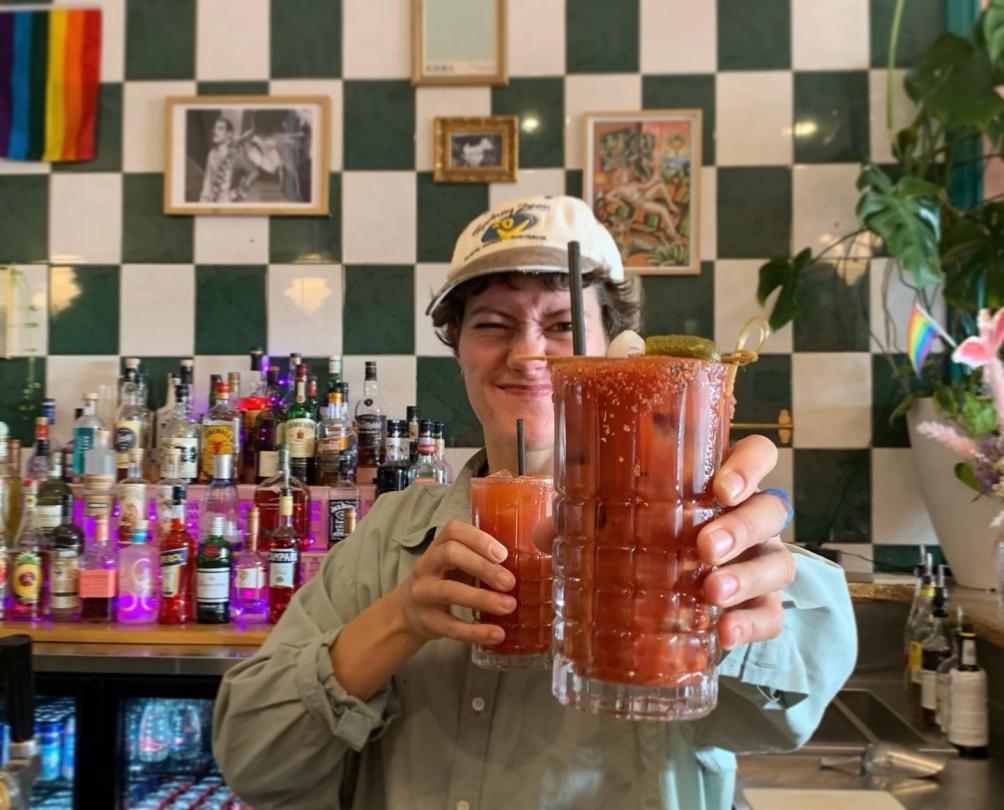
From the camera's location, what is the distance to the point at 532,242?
1.22 meters

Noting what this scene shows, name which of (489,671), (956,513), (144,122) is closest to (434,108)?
(144,122)

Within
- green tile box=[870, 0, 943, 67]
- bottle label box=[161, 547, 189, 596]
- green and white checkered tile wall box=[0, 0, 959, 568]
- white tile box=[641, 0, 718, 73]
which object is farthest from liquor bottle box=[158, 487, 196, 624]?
green tile box=[870, 0, 943, 67]

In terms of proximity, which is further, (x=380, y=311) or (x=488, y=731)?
(x=380, y=311)

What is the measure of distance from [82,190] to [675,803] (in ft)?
8.66

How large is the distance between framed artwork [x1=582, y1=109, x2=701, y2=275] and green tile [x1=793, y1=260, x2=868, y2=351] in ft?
1.14

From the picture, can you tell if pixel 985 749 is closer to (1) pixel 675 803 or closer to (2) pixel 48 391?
(1) pixel 675 803

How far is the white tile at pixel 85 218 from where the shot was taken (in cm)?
284

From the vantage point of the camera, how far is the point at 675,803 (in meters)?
1.06

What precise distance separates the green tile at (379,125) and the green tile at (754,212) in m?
0.98

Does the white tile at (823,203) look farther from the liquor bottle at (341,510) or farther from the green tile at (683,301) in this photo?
the liquor bottle at (341,510)

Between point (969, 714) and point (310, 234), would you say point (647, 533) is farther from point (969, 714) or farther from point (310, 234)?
point (310, 234)

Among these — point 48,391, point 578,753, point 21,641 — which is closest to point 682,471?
point 578,753

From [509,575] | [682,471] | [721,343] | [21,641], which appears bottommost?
[21,641]

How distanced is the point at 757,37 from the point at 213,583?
2.26m
